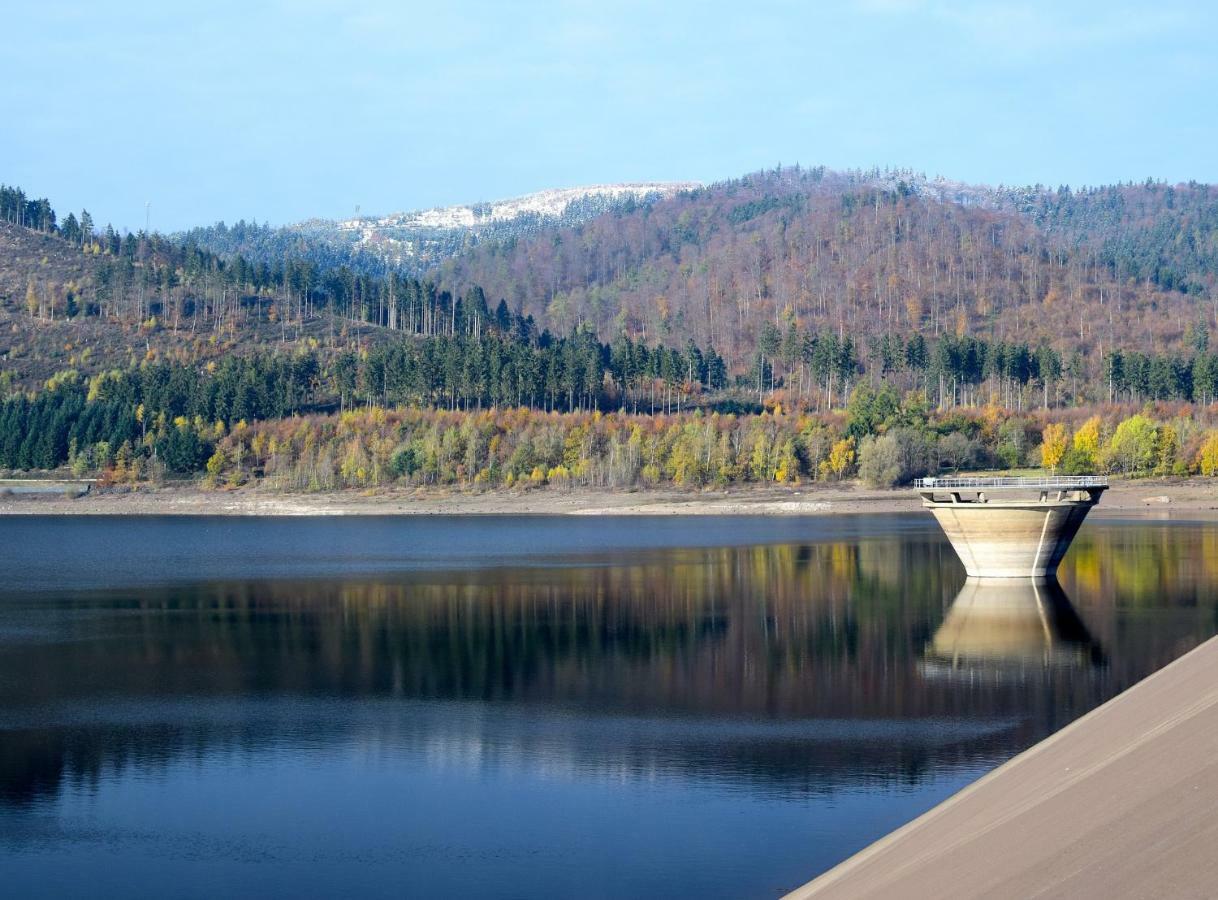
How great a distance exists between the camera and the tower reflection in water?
44.1m

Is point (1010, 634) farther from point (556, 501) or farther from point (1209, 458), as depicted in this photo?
point (1209, 458)

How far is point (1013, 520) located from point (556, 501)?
259 ft

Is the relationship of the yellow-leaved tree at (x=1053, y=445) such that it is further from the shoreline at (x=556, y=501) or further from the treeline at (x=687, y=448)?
the shoreline at (x=556, y=501)

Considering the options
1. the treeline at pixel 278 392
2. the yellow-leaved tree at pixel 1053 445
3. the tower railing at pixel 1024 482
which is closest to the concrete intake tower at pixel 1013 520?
the tower railing at pixel 1024 482

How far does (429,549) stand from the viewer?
92062mm

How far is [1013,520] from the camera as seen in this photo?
204 ft

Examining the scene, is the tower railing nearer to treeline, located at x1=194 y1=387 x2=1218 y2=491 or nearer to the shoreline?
the shoreline

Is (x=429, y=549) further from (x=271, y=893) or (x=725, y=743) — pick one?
(x=271, y=893)

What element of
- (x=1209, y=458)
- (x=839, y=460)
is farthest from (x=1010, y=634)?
(x=839, y=460)

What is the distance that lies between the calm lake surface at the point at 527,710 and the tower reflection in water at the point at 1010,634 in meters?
0.23

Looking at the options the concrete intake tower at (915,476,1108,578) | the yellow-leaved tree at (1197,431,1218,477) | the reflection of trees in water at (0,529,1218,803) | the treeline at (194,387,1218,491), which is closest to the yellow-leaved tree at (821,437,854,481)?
the treeline at (194,387,1218,491)

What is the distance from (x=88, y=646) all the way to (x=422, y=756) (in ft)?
72.3

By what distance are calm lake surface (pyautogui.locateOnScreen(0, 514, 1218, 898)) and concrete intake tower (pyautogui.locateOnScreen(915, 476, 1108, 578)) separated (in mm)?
1954

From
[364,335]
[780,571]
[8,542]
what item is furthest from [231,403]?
Answer: [780,571]
